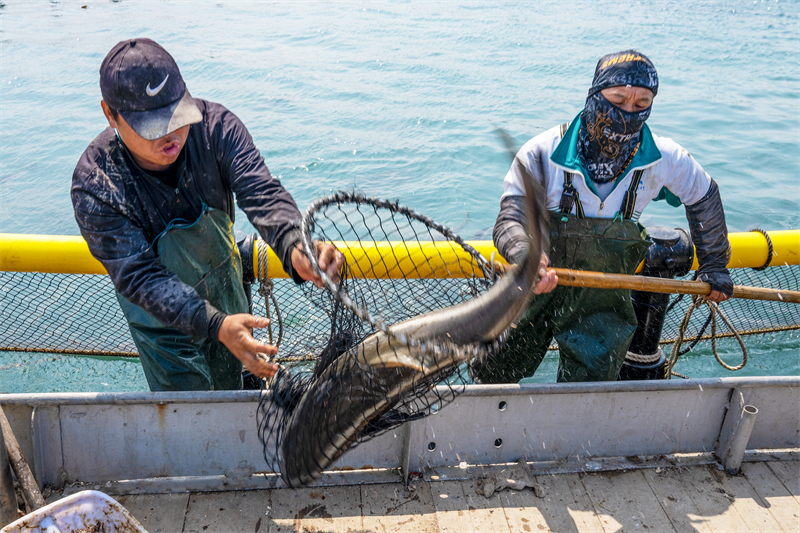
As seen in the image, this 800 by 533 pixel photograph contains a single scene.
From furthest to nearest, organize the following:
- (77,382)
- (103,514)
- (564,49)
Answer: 1. (564,49)
2. (77,382)
3. (103,514)

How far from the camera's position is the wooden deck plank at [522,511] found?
9.57 feet

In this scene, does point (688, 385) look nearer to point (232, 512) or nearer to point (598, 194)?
point (598, 194)

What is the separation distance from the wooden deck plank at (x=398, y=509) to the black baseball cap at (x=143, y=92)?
1.96 meters

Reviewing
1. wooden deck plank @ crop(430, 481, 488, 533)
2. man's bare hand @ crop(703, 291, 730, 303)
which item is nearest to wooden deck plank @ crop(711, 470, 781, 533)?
man's bare hand @ crop(703, 291, 730, 303)

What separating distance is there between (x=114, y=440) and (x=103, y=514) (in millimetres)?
680

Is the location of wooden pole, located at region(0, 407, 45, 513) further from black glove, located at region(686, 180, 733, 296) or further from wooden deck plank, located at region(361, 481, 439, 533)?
black glove, located at region(686, 180, 733, 296)

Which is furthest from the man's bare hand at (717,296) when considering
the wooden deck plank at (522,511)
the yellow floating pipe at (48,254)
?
the yellow floating pipe at (48,254)

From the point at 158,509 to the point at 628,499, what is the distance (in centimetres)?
231

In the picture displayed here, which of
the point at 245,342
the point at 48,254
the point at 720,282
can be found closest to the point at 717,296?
the point at 720,282

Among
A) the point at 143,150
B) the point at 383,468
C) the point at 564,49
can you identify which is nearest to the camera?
the point at 143,150

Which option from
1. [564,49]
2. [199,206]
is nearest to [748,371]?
[199,206]

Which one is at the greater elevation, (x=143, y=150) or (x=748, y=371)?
(x=143, y=150)

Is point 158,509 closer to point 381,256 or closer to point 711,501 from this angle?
point 381,256

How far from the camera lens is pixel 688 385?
3.25 metres
